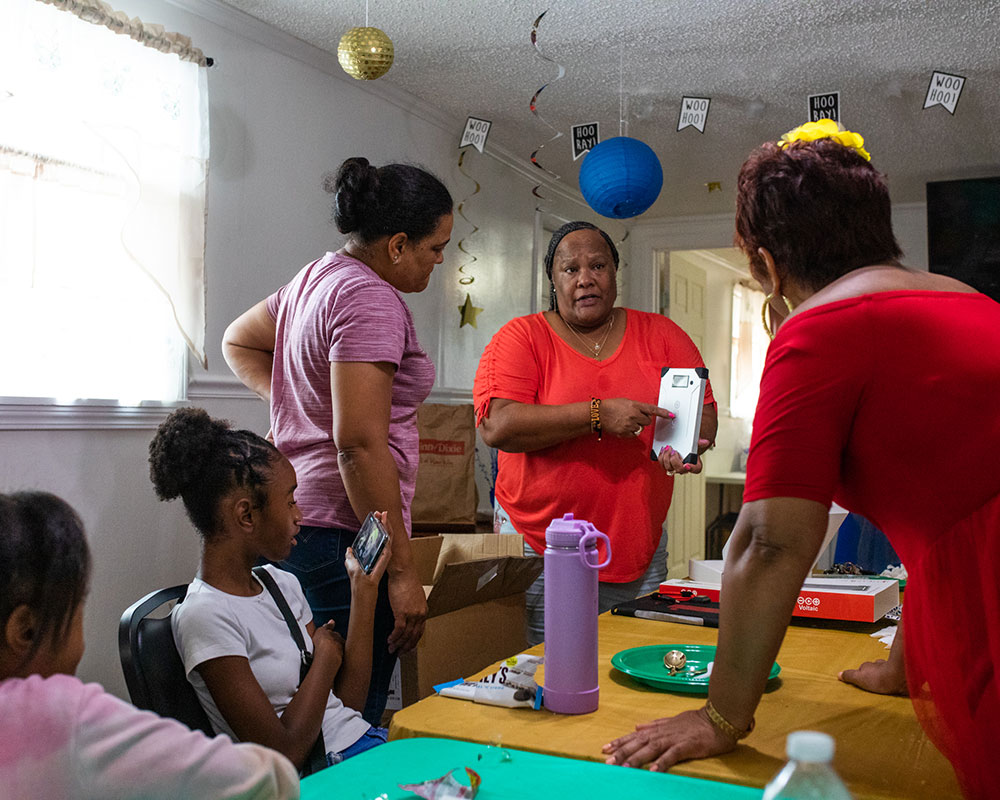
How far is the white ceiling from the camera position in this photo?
10.2 ft

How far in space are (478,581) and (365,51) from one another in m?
1.48

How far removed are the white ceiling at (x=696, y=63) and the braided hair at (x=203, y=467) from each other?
2060 mm

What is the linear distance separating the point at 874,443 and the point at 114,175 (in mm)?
2352

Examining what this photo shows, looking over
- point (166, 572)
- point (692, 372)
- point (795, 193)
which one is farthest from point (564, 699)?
point (166, 572)

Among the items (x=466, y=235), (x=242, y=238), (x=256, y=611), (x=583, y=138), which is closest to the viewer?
(x=256, y=611)

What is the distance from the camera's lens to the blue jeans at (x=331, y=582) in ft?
5.26

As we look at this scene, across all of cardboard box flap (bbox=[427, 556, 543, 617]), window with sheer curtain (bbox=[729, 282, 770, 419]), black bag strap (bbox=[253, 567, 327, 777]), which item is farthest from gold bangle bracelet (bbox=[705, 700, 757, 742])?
window with sheer curtain (bbox=[729, 282, 770, 419])

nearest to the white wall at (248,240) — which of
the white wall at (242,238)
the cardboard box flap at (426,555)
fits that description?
the white wall at (242,238)

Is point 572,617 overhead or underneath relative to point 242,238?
underneath

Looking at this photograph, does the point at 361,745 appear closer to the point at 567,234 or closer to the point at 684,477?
the point at 567,234

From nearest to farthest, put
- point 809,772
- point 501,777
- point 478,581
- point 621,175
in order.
A: 1. point 809,772
2. point 501,777
3. point 478,581
4. point 621,175

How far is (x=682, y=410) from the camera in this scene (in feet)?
6.32

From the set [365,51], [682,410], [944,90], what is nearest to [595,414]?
[682,410]

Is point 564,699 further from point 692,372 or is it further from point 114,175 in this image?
point 114,175
